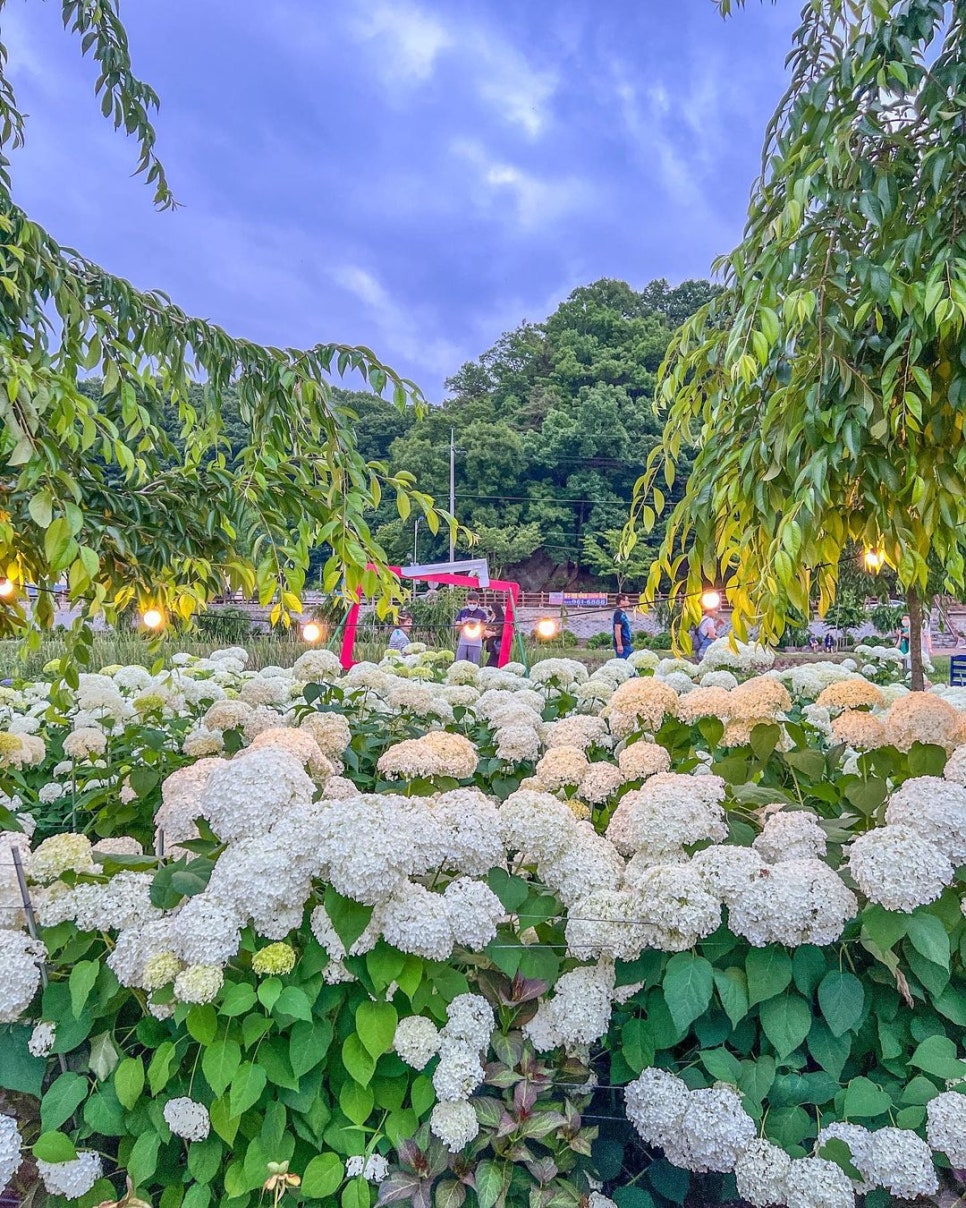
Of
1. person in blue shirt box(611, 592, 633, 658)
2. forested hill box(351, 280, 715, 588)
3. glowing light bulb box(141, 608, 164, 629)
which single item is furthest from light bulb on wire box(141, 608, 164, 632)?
forested hill box(351, 280, 715, 588)

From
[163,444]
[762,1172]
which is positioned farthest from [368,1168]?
[163,444]

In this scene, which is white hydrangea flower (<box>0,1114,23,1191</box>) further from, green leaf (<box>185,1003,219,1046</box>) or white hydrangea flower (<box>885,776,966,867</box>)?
white hydrangea flower (<box>885,776,966,867</box>)

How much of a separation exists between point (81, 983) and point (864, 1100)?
101 cm

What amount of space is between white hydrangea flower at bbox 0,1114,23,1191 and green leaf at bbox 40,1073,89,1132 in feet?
0.16

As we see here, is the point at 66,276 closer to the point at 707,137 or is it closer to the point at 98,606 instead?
the point at 98,606

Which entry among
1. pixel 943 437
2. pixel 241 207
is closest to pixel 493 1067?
pixel 943 437

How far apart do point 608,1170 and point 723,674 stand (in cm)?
161

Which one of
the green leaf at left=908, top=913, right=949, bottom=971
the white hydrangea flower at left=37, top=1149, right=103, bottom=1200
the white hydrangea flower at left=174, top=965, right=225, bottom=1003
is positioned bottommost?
the white hydrangea flower at left=37, top=1149, right=103, bottom=1200

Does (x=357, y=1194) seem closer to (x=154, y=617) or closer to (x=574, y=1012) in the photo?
(x=574, y=1012)

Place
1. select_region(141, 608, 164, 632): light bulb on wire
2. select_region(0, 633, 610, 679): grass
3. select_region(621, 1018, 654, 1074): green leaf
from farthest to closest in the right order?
select_region(0, 633, 610, 679): grass, select_region(141, 608, 164, 632): light bulb on wire, select_region(621, 1018, 654, 1074): green leaf

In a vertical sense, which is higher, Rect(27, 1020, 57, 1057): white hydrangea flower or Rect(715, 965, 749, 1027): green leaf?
Rect(715, 965, 749, 1027): green leaf

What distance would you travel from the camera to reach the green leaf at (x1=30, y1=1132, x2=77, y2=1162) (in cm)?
94

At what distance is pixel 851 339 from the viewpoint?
4.52 ft

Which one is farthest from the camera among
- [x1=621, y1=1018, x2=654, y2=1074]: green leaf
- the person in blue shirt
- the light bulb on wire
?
the person in blue shirt
